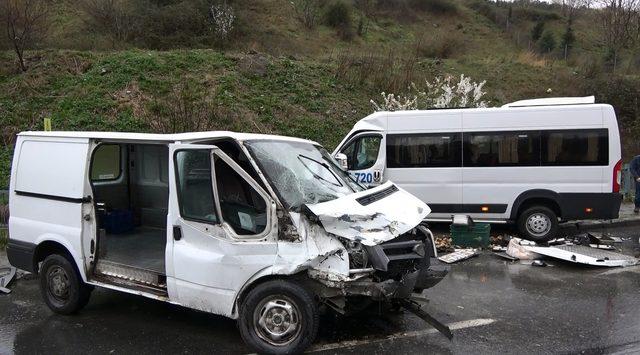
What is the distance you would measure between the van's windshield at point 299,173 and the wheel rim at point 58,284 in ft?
8.54

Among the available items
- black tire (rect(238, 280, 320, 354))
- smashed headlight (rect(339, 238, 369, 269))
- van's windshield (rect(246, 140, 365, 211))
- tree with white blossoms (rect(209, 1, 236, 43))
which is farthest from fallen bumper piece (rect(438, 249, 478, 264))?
tree with white blossoms (rect(209, 1, 236, 43))

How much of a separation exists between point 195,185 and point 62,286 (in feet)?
7.07

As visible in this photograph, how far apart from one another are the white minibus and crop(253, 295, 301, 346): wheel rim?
453 centimetres

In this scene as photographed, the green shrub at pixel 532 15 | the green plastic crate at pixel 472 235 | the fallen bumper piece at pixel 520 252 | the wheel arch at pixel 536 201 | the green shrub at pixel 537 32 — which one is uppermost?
the green shrub at pixel 532 15

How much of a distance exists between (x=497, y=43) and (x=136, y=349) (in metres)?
36.4

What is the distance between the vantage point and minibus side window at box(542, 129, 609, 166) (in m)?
9.27

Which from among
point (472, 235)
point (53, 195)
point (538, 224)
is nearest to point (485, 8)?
point (538, 224)

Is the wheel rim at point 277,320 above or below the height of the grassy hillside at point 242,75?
below

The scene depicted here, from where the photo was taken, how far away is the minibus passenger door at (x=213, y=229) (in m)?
4.58

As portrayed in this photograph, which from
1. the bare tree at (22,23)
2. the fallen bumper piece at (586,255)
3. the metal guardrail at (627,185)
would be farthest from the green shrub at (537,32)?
the fallen bumper piece at (586,255)

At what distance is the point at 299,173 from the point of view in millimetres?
5211

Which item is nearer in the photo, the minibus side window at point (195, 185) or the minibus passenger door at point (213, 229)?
the minibus passenger door at point (213, 229)

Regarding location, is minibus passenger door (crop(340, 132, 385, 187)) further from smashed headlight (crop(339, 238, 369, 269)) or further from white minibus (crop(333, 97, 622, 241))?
smashed headlight (crop(339, 238, 369, 269))

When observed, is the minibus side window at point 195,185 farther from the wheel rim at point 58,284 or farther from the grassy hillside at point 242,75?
the grassy hillside at point 242,75
